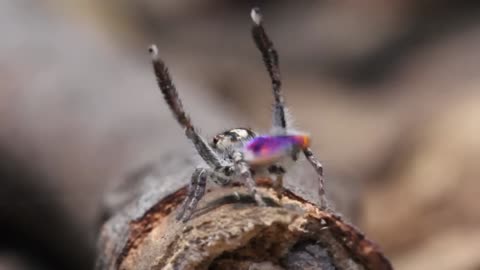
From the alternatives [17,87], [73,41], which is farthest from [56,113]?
[73,41]

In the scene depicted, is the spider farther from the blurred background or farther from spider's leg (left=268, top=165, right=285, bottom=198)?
the blurred background

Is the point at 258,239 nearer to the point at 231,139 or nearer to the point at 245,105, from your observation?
the point at 231,139

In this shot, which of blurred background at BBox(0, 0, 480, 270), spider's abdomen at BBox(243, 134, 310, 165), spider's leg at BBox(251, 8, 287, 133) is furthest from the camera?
blurred background at BBox(0, 0, 480, 270)

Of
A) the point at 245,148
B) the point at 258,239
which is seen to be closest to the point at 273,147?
the point at 245,148

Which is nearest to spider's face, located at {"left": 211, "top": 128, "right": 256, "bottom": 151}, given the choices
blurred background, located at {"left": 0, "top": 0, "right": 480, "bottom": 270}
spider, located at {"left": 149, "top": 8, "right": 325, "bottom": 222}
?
spider, located at {"left": 149, "top": 8, "right": 325, "bottom": 222}

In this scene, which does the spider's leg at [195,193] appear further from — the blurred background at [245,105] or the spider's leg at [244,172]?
the blurred background at [245,105]

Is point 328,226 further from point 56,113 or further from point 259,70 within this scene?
point 259,70

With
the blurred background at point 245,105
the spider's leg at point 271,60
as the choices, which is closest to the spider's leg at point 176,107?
the spider's leg at point 271,60

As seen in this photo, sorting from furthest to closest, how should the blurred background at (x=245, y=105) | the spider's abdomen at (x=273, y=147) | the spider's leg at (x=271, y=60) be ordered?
the blurred background at (x=245, y=105) → the spider's leg at (x=271, y=60) → the spider's abdomen at (x=273, y=147)
